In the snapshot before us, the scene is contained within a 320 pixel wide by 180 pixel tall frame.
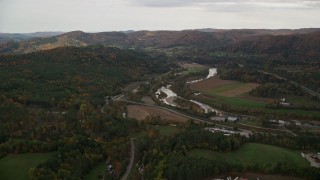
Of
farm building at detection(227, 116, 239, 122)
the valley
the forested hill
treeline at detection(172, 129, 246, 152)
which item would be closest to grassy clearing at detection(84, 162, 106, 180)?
the valley

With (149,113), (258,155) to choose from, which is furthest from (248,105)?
(258,155)

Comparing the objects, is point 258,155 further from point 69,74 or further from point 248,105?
point 69,74

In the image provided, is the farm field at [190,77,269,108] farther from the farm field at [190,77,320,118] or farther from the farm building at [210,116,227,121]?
the farm building at [210,116,227,121]

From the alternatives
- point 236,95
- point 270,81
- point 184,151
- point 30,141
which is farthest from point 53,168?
point 270,81

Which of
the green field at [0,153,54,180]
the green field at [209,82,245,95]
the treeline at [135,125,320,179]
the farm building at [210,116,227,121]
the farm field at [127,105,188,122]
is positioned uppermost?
the treeline at [135,125,320,179]

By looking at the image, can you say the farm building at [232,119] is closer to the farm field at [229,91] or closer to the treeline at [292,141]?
the farm field at [229,91]

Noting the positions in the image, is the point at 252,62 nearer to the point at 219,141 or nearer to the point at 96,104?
the point at 96,104
